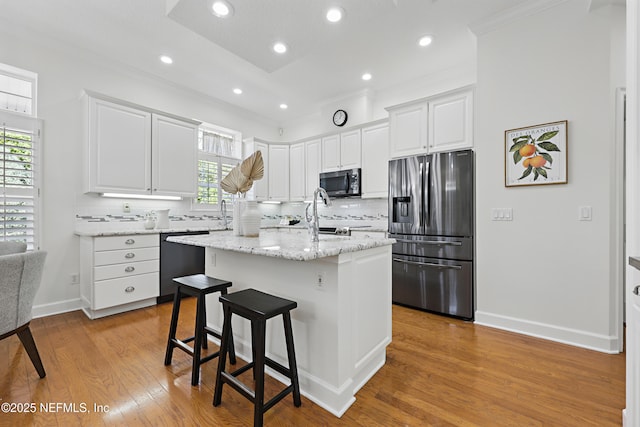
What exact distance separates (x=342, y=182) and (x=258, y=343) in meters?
3.38

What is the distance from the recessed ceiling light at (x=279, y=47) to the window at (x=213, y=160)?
2.71 meters

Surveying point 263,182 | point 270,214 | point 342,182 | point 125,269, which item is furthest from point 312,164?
point 125,269

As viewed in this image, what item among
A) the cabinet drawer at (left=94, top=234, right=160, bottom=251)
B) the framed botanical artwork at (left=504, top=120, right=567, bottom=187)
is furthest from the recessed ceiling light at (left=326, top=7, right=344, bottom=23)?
the cabinet drawer at (left=94, top=234, right=160, bottom=251)

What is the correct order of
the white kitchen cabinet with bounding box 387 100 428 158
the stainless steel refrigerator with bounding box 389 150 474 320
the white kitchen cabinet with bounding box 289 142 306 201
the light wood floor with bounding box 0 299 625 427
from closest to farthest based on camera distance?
the light wood floor with bounding box 0 299 625 427
the stainless steel refrigerator with bounding box 389 150 474 320
the white kitchen cabinet with bounding box 387 100 428 158
the white kitchen cabinet with bounding box 289 142 306 201

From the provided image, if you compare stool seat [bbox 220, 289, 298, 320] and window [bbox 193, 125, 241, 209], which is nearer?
stool seat [bbox 220, 289, 298, 320]

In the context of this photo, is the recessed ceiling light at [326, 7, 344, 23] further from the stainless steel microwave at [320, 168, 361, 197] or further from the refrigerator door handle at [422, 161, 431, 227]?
the stainless steel microwave at [320, 168, 361, 197]

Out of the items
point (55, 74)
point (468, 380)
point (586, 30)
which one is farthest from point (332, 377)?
point (55, 74)

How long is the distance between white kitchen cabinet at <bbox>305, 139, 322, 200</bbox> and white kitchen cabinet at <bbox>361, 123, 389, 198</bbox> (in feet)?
3.03

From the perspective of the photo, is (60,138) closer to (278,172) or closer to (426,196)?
(278,172)

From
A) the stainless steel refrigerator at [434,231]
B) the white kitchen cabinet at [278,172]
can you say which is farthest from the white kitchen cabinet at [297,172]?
the stainless steel refrigerator at [434,231]

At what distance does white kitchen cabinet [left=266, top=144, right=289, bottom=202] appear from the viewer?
5.37m

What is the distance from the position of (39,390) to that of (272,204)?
14.3ft

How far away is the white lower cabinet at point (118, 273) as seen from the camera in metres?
2.90

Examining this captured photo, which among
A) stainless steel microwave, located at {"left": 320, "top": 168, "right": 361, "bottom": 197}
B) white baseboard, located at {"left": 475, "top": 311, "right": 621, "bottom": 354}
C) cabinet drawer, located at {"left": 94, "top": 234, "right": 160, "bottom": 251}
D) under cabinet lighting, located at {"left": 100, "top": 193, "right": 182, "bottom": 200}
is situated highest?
stainless steel microwave, located at {"left": 320, "top": 168, "right": 361, "bottom": 197}
